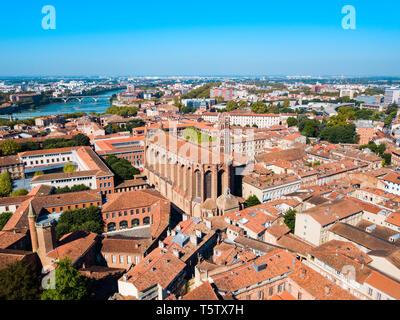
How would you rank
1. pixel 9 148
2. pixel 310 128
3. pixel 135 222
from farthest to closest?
pixel 310 128, pixel 9 148, pixel 135 222

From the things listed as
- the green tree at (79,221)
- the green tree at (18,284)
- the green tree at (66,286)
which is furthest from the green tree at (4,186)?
the green tree at (66,286)

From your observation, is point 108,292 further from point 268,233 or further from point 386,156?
point 386,156

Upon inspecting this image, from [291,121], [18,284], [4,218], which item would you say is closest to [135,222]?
[4,218]

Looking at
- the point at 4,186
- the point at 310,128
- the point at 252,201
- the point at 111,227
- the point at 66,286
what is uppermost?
the point at 310,128

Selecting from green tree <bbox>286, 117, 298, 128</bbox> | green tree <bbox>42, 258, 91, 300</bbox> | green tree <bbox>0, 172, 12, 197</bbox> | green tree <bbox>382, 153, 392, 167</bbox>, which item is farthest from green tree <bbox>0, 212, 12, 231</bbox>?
green tree <bbox>286, 117, 298, 128</bbox>

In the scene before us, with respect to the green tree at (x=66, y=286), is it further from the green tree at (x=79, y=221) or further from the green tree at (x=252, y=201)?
the green tree at (x=252, y=201)

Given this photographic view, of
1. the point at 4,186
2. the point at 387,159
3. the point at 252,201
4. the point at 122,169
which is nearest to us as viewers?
the point at 252,201

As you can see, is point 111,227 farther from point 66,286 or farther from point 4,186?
point 4,186
